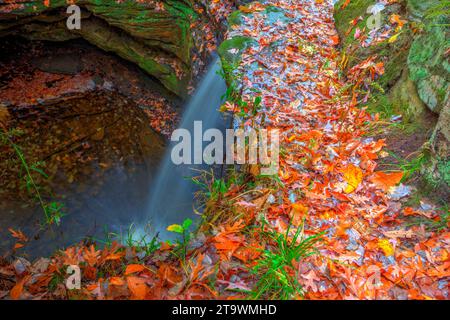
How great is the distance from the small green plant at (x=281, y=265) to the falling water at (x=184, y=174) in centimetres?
314

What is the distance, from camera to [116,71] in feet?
22.0

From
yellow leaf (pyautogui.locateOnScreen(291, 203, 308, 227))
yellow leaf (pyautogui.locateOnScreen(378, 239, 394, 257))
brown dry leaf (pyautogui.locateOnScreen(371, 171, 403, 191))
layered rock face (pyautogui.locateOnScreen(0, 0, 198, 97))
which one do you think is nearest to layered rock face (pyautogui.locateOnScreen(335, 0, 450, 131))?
brown dry leaf (pyautogui.locateOnScreen(371, 171, 403, 191))

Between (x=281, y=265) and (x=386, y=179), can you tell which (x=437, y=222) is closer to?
(x=386, y=179)

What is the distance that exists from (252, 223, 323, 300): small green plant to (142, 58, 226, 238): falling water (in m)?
3.14

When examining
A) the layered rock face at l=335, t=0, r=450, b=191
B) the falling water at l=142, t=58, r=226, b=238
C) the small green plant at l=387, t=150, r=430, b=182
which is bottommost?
the falling water at l=142, t=58, r=226, b=238

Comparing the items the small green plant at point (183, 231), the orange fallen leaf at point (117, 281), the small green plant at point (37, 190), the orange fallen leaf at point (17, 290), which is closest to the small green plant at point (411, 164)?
the small green plant at point (183, 231)

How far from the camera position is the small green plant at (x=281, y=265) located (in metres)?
1.92

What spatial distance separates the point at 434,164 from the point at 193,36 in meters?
5.16

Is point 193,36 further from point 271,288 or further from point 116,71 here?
point 271,288

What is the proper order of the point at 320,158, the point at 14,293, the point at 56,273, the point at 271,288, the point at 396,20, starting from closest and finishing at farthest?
the point at 271,288, the point at 14,293, the point at 56,273, the point at 320,158, the point at 396,20

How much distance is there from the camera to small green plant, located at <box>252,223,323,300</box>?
6.29ft

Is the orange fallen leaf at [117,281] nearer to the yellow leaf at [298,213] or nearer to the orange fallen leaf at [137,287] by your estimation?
the orange fallen leaf at [137,287]

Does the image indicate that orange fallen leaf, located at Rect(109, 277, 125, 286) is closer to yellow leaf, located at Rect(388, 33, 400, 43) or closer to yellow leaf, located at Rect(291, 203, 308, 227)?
yellow leaf, located at Rect(291, 203, 308, 227)

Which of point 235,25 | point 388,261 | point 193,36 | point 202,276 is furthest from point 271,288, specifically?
point 193,36
